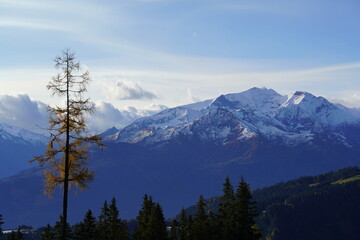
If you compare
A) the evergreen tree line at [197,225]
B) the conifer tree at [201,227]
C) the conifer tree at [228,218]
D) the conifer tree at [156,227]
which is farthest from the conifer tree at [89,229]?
the conifer tree at [228,218]

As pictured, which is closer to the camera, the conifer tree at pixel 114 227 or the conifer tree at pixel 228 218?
the conifer tree at pixel 228 218

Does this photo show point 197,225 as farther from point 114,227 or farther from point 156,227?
point 114,227

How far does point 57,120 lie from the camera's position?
39.1 meters

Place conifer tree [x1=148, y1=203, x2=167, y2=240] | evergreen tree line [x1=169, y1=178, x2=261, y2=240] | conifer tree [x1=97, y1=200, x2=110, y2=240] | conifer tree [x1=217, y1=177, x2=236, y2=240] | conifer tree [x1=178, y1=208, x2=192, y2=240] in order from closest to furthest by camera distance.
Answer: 1. evergreen tree line [x1=169, y1=178, x2=261, y2=240]
2. conifer tree [x1=217, y1=177, x2=236, y2=240]
3. conifer tree [x1=148, y1=203, x2=167, y2=240]
4. conifer tree [x1=97, y1=200, x2=110, y2=240]
5. conifer tree [x1=178, y1=208, x2=192, y2=240]

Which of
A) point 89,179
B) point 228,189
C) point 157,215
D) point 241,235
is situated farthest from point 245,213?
point 89,179

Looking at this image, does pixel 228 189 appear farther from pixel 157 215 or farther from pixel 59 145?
pixel 59 145

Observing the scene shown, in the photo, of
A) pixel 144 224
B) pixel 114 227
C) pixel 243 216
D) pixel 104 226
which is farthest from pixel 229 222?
pixel 104 226

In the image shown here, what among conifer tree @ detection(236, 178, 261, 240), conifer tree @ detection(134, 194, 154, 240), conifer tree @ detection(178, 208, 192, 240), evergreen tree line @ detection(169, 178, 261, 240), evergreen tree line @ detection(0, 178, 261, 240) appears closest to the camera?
conifer tree @ detection(236, 178, 261, 240)

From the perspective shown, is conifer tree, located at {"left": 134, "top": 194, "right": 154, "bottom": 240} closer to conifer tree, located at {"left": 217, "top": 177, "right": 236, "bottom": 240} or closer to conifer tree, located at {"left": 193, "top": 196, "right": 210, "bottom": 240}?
conifer tree, located at {"left": 193, "top": 196, "right": 210, "bottom": 240}

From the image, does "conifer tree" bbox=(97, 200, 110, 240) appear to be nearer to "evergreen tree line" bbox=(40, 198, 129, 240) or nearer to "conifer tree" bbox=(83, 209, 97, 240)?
"evergreen tree line" bbox=(40, 198, 129, 240)

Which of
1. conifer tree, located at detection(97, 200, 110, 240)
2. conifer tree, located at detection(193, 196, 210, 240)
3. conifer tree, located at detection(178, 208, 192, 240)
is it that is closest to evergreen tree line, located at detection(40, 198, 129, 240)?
conifer tree, located at detection(97, 200, 110, 240)

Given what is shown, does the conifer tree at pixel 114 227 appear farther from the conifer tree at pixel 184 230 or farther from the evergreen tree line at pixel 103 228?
the conifer tree at pixel 184 230

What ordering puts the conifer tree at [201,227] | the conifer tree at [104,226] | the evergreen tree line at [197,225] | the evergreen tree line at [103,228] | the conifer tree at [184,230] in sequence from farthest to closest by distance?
1. the conifer tree at [184,230]
2. the conifer tree at [201,227]
3. the conifer tree at [104,226]
4. the evergreen tree line at [103,228]
5. the evergreen tree line at [197,225]

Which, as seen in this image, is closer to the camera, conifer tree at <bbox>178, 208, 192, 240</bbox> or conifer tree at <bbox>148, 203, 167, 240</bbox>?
conifer tree at <bbox>148, 203, 167, 240</bbox>
